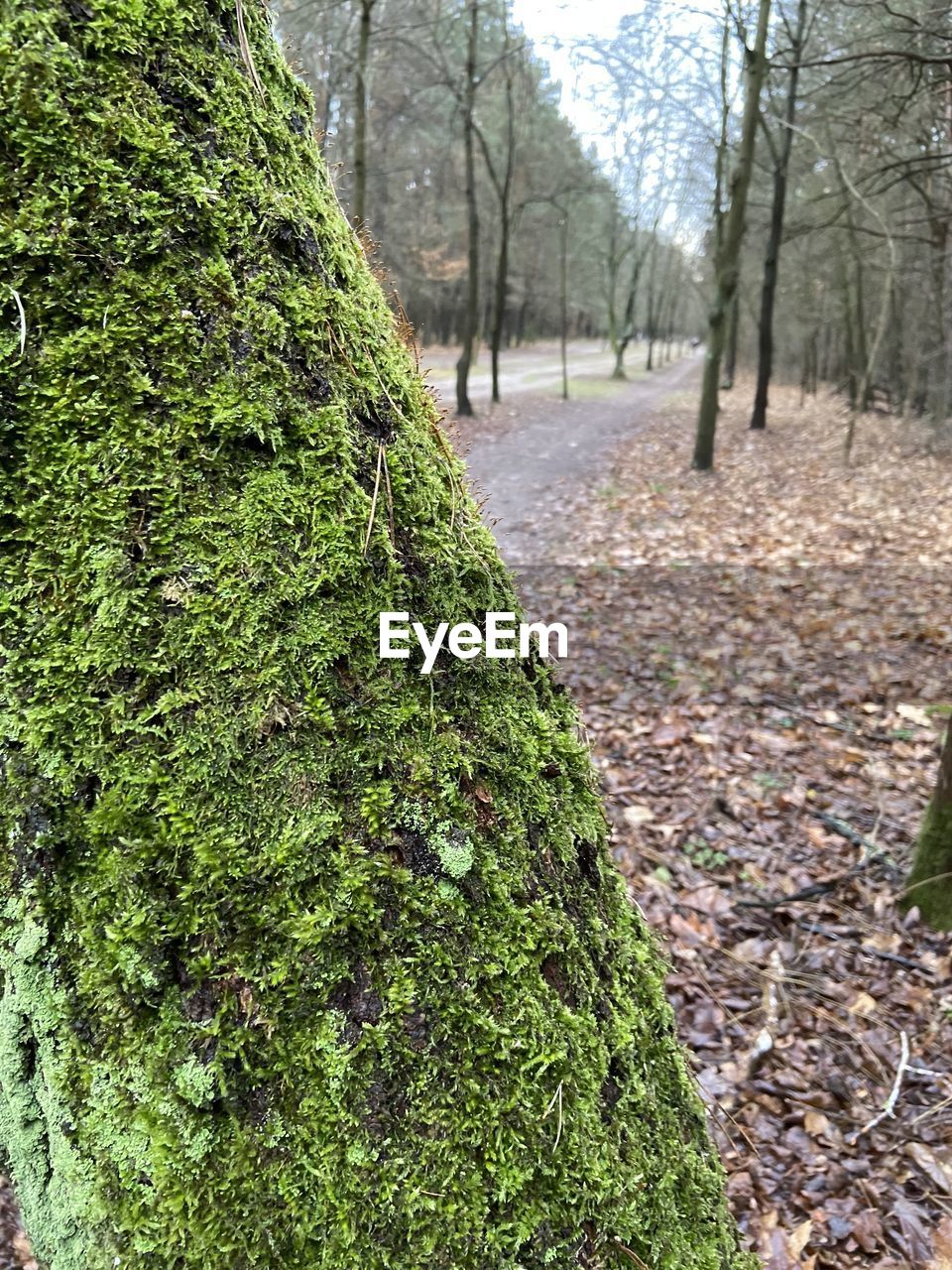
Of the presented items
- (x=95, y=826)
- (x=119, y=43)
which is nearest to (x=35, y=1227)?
(x=95, y=826)

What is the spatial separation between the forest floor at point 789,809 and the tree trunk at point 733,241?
3.19 metres

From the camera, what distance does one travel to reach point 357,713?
106cm

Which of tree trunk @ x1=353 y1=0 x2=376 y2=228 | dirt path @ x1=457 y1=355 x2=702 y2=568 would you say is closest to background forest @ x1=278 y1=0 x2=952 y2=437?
tree trunk @ x1=353 y1=0 x2=376 y2=228

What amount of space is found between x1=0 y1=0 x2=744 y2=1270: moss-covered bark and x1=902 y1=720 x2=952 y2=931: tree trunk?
3334 millimetres

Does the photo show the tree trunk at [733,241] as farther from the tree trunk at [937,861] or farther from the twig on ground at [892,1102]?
the twig on ground at [892,1102]

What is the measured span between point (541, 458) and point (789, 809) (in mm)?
11439

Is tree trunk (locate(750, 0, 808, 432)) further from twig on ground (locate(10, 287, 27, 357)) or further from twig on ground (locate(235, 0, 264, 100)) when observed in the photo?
twig on ground (locate(10, 287, 27, 357))

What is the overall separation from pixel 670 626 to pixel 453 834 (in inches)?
258

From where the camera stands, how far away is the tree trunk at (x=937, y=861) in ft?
12.1

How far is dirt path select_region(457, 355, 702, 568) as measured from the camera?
10.2 metres

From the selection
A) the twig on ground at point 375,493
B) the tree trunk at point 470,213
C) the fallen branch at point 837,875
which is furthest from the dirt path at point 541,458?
the twig on ground at point 375,493

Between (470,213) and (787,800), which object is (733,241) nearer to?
(470,213)

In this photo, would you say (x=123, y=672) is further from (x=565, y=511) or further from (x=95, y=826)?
(x=565, y=511)

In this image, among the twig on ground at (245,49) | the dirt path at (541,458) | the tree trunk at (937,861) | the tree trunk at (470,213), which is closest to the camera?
the twig on ground at (245,49)
